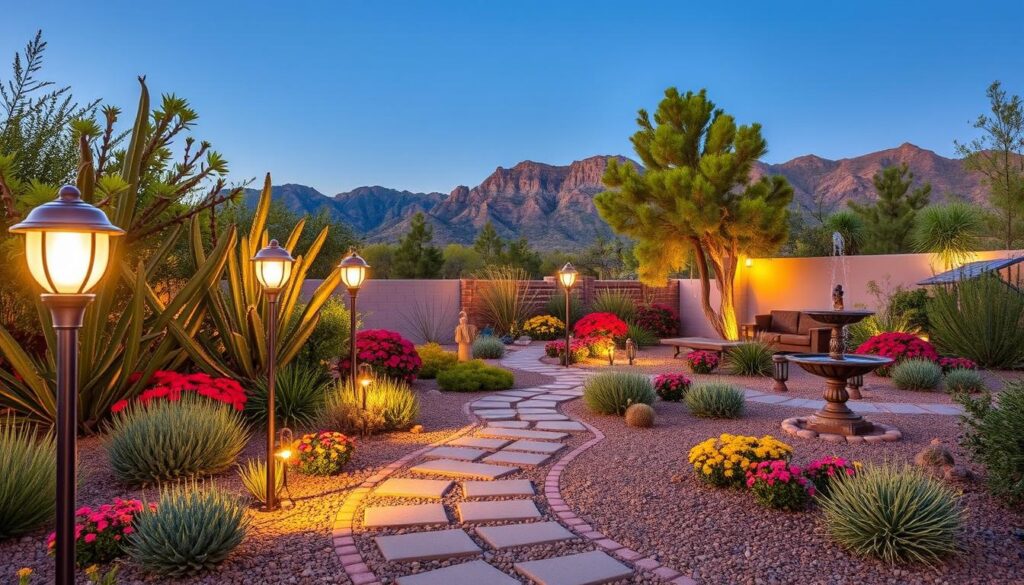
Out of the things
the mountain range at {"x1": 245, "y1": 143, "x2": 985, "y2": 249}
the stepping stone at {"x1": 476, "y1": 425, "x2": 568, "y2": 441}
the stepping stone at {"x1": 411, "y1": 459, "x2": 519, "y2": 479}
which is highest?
the mountain range at {"x1": 245, "y1": 143, "x2": 985, "y2": 249}

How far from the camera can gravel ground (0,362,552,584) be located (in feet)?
8.97

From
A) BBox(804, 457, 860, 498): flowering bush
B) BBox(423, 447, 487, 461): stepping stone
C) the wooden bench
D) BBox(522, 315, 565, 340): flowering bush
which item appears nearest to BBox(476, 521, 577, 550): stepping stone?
BBox(423, 447, 487, 461): stepping stone

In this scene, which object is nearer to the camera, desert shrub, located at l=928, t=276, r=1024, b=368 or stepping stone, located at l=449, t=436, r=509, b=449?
stepping stone, located at l=449, t=436, r=509, b=449

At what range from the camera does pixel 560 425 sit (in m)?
6.05

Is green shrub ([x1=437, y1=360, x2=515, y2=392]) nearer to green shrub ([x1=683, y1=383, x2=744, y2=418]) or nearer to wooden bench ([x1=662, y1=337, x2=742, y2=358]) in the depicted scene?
green shrub ([x1=683, y1=383, x2=744, y2=418])

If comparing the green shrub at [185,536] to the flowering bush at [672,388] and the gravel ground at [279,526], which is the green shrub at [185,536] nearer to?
the gravel ground at [279,526]

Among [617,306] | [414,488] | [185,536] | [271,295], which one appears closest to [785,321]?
[617,306]

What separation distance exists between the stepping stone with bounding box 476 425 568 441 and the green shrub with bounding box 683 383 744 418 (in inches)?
64.5

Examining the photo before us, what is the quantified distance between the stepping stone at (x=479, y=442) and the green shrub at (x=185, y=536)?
250 cm

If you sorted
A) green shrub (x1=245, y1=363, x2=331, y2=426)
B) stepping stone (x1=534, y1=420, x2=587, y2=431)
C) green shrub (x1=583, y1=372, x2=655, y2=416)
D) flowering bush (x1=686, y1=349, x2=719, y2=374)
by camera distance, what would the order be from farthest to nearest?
flowering bush (x1=686, y1=349, x2=719, y2=374)
green shrub (x1=583, y1=372, x2=655, y2=416)
stepping stone (x1=534, y1=420, x2=587, y2=431)
green shrub (x1=245, y1=363, x2=331, y2=426)

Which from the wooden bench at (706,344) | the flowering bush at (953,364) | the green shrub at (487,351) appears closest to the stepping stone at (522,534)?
the wooden bench at (706,344)

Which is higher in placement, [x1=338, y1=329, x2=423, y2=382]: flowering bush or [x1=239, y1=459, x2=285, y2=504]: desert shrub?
[x1=338, y1=329, x2=423, y2=382]: flowering bush

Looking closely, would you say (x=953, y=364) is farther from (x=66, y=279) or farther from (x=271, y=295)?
(x=66, y=279)

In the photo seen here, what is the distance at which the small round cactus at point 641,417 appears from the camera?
235 inches
